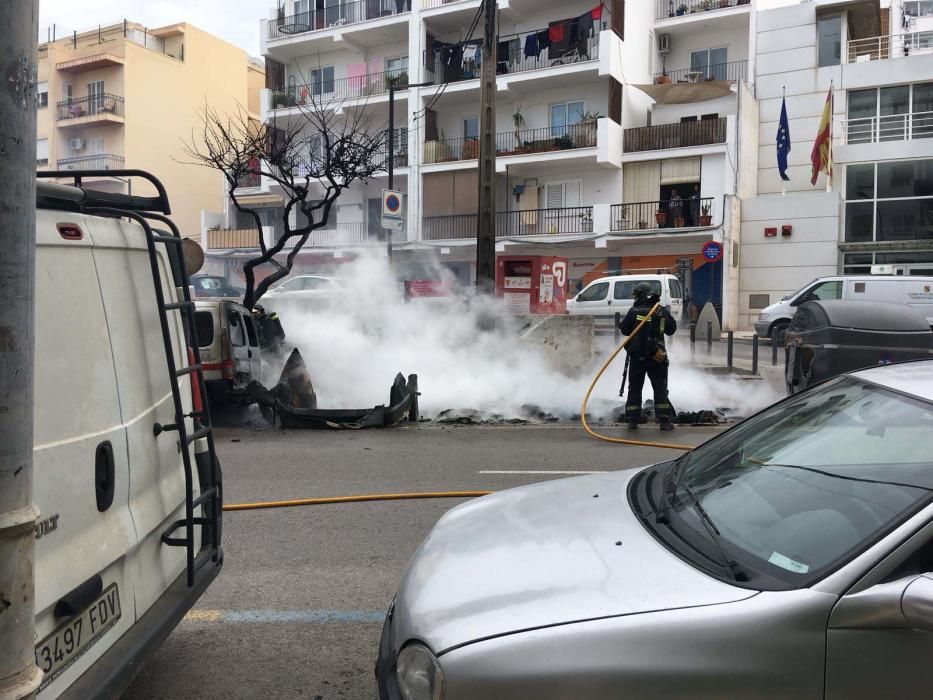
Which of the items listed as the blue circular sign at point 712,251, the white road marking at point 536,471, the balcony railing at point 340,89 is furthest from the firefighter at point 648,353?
the balcony railing at point 340,89

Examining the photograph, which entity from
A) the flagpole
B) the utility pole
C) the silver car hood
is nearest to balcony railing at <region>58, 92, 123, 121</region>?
the utility pole

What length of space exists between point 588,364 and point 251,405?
17.4 ft

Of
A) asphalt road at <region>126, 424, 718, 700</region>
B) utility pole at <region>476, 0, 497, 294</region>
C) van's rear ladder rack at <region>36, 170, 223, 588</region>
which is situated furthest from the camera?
utility pole at <region>476, 0, 497, 294</region>

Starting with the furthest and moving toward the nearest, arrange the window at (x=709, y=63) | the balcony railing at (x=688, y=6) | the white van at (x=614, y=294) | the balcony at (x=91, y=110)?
the balcony at (x=91, y=110)
the window at (x=709, y=63)
the balcony railing at (x=688, y=6)
the white van at (x=614, y=294)

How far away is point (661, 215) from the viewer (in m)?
27.4

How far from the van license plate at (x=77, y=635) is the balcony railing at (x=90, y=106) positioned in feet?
141

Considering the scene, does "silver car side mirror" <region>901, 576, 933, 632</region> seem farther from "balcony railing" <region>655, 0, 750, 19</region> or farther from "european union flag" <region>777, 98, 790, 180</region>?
"balcony railing" <region>655, 0, 750, 19</region>

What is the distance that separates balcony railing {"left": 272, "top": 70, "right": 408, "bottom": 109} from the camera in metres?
33.3

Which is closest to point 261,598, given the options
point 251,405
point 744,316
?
point 251,405

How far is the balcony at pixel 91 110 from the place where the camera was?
39.6 meters

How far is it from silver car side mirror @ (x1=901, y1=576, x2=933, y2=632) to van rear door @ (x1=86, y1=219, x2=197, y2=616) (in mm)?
2422

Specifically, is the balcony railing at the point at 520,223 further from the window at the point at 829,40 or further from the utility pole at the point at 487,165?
the utility pole at the point at 487,165

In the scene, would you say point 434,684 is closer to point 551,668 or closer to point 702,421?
point 551,668

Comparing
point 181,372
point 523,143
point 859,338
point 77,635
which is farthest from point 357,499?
point 523,143
